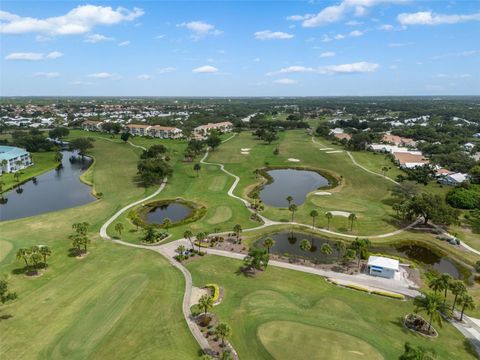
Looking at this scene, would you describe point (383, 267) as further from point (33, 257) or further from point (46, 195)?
point (46, 195)

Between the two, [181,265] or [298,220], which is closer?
[181,265]

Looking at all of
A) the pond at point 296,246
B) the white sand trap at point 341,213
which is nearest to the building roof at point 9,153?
the pond at point 296,246

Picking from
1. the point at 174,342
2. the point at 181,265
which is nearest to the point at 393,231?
the point at 181,265

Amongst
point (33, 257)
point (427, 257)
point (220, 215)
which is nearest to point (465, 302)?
point (427, 257)

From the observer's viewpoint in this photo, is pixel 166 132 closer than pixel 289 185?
No

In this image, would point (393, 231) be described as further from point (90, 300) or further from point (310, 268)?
point (90, 300)

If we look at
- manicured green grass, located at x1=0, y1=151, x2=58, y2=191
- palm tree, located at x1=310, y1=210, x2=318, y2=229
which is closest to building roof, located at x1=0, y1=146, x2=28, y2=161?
manicured green grass, located at x1=0, y1=151, x2=58, y2=191
